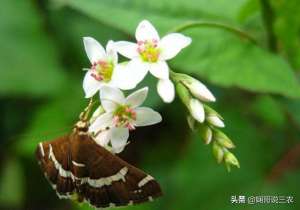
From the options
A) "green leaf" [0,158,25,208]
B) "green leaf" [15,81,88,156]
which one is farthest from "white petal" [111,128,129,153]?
"green leaf" [0,158,25,208]

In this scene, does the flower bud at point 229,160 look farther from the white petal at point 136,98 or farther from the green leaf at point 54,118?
the green leaf at point 54,118

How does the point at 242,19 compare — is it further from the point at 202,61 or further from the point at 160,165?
the point at 160,165

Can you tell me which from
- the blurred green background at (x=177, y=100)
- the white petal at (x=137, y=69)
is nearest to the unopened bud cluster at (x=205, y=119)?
the white petal at (x=137, y=69)

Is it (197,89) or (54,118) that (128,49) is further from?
(54,118)

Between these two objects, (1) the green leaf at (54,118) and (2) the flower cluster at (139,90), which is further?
(1) the green leaf at (54,118)

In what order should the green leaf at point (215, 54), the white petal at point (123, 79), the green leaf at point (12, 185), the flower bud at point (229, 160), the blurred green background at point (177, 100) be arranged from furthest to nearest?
the green leaf at point (12, 185), the blurred green background at point (177, 100), the green leaf at point (215, 54), the white petal at point (123, 79), the flower bud at point (229, 160)

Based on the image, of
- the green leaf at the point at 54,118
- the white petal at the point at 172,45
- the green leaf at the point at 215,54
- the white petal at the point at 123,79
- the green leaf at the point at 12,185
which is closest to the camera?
the white petal at the point at 123,79

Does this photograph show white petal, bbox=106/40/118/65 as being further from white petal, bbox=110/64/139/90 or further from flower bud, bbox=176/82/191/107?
flower bud, bbox=176/82/191/107
